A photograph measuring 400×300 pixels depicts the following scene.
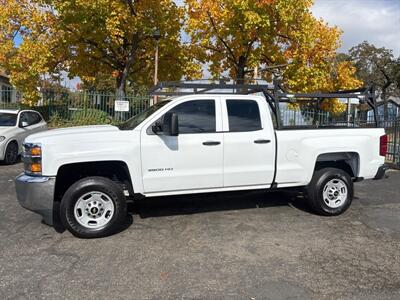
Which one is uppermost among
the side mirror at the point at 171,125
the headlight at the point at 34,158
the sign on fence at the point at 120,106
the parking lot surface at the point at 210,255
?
the sign on fence at the point at 120,106

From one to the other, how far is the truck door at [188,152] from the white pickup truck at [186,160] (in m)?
0.01

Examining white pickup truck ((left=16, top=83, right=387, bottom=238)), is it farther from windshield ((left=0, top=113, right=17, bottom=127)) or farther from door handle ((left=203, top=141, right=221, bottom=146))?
windshield ((left=0, top=113, right=17, bottom=127))

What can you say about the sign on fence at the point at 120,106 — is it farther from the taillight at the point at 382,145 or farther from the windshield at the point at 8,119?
the taillight at the point at 382,145

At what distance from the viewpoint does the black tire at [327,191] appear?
21.8 ft

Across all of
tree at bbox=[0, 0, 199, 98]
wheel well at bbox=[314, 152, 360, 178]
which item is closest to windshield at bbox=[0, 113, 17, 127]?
tree at bbox=[0, 0, 199, 98]

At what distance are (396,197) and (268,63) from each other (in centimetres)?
1269

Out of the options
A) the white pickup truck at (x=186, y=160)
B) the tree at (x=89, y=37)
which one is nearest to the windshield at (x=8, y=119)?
the tree at (x=89, y=37)

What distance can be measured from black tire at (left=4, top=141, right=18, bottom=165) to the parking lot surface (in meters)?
4.72

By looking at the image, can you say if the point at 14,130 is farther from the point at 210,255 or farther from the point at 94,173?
the point at 210,255

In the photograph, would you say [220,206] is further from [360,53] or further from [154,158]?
[360,53]

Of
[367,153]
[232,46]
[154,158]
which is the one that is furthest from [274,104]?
[232,46]

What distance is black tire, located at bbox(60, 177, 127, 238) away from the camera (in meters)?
5.44

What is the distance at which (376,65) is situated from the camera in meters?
48.3

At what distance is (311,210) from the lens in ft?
23.0
